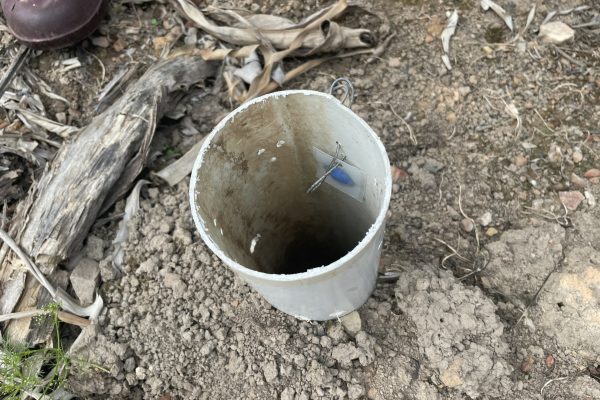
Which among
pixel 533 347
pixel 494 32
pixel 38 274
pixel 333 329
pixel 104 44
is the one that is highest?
pixel 104 44

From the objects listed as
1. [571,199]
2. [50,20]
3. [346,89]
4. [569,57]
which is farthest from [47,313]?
[569,57]

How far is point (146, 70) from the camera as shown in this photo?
2.92 m

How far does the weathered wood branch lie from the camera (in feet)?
7.96

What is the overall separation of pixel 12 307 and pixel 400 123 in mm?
1978

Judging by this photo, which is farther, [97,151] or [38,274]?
[97,151]

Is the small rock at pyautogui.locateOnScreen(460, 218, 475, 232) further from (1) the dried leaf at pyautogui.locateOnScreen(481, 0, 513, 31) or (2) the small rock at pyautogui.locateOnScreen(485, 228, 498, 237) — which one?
(1) the dried leaf at pyautogui.locateOnScreen(481, 0, 513, 31)

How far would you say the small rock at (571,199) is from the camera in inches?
98.2

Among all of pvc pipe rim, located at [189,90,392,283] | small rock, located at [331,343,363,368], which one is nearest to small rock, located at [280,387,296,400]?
small rock, located at [331,343,363,368]

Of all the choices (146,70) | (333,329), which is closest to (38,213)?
(146,70)

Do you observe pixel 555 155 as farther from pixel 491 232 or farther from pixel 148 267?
pixel 148 267

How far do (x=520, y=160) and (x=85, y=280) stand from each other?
208 cm

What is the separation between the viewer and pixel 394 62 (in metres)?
2.86

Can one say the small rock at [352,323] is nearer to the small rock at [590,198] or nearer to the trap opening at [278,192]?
the trap opening at [278,192]

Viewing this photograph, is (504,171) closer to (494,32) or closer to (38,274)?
(494,32)
